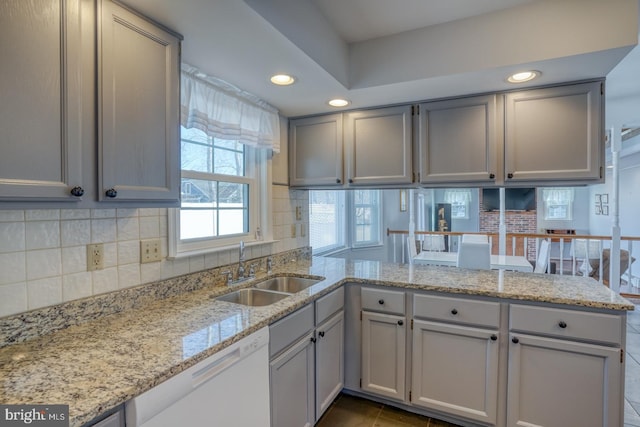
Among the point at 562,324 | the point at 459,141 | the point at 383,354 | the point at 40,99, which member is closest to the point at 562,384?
the point at 562,324

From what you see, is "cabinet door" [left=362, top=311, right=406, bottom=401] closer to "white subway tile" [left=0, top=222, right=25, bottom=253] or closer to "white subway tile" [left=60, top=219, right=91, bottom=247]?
"white subway tile" [left=60, top=219, right=91, bottom=247]

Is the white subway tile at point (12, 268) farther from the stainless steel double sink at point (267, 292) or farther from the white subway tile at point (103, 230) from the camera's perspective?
the stainless steel double sink at point (267, 292)

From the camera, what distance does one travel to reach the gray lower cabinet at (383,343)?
2.14 meters

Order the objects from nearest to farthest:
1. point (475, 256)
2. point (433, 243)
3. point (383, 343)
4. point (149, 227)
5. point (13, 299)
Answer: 1. point (13, 299)
2. point (149, 227)
3. point (383, 343)
4. point (475, 256)
5. point (433, 243)

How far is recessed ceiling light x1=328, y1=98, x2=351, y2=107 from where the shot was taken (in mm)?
2354

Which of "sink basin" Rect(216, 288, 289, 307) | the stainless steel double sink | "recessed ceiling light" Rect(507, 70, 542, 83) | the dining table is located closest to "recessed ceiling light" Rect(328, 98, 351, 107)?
"recessed ceiling light" Rect(507, 70, 542, 83)

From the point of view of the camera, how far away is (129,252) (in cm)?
158

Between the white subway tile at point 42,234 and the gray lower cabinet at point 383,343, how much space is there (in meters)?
1.68

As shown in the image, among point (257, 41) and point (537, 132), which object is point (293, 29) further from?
point (537, 132)

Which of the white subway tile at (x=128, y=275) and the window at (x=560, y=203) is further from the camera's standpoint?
the window at (x=560, y=203)

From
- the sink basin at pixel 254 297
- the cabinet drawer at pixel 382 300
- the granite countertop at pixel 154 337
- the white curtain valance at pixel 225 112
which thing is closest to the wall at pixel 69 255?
the granite countertop at pixel 154 337

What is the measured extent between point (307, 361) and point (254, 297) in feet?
1.68

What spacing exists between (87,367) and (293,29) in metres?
1.56

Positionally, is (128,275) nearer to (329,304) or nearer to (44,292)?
(44,292)
